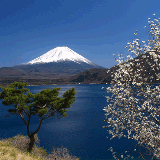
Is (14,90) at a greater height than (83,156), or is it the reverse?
(14,90)

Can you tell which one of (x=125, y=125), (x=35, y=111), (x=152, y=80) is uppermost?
(x=152, y=80)

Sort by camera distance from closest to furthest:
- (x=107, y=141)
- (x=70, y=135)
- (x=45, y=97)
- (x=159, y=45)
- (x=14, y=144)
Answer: (x=159, y=45) → (x=14, y=144) → (x=45, y=97) → (x=107, y=141) → (x=70, y=135)

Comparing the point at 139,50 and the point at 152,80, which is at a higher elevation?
the point at 139,50

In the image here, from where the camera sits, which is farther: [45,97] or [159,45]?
[45,97]

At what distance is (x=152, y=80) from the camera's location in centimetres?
550

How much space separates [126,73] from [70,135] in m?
18.4

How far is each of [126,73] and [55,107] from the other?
9337 mm

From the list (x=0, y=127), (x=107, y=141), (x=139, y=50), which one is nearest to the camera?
(x=139, y=50)

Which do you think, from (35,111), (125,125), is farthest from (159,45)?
(35,111)

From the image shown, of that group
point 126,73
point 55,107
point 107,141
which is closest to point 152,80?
point 126,73

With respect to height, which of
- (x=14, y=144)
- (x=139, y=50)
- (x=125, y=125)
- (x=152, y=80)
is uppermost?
(x=139, y=50)

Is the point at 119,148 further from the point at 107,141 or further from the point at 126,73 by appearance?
the point at 126,73

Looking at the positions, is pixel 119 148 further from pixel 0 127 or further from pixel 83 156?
pixel 0 127

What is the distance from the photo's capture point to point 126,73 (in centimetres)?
543
